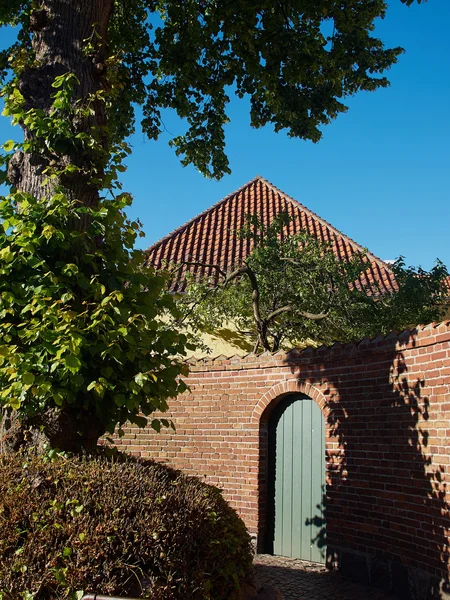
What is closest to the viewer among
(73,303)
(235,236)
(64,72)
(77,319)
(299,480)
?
(77,319)

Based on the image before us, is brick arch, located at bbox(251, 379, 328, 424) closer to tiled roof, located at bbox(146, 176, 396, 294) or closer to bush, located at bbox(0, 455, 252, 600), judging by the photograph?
bush, located at bbox(0, 455, 252, 600)

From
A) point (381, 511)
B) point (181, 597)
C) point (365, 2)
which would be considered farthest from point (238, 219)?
point (181, 597)

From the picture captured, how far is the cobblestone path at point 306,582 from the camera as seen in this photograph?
6.11 metres

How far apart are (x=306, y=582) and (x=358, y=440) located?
5.68ft

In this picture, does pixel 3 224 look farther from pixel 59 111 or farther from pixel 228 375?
pixel 228 375

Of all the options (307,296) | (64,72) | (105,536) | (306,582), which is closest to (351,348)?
(306,582)

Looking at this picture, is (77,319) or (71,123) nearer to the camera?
(77,319)

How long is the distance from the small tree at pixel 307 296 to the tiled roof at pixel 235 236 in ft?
10.7

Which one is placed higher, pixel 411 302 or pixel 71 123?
pixel 71 123

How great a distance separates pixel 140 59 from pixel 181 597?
9511 mm

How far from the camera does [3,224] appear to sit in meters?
4.98

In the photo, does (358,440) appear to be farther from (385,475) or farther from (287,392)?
(287,392)

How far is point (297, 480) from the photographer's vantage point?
8.01m

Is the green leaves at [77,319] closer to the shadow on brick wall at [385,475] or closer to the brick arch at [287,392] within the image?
the shadow on brick wall at [385,475]
